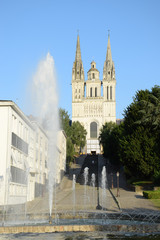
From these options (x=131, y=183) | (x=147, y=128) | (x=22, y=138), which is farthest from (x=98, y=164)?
(x=22, y=138)

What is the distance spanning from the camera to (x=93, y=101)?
114m

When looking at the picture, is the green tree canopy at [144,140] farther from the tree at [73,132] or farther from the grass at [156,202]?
the tree at [73,132]

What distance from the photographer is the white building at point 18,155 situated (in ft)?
89.5

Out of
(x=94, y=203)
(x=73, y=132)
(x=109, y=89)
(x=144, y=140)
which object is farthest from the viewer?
(x=109, y=89)

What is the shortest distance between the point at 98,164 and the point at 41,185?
31330 millimetres

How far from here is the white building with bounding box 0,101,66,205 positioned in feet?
89.5

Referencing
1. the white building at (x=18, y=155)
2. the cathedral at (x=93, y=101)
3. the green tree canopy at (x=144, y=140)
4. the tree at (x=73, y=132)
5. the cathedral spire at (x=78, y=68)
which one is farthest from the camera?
the cathedral spire at (x=78, y=68)

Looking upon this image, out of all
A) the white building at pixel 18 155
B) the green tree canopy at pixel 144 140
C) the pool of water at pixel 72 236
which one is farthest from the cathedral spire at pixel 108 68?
the pool of water at pixel 72 236

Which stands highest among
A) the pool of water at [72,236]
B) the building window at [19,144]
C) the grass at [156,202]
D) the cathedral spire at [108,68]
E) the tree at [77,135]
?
the cathedral spire at [108,68]

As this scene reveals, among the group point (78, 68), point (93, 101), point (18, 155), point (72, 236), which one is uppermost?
point (78, 68)

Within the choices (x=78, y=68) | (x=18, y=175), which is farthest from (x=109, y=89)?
(x=18, y=175)

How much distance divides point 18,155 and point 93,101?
8426 centimetres

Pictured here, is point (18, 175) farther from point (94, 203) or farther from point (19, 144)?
point (94, 203)

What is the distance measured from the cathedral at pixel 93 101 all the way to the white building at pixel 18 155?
70533 millimetres
